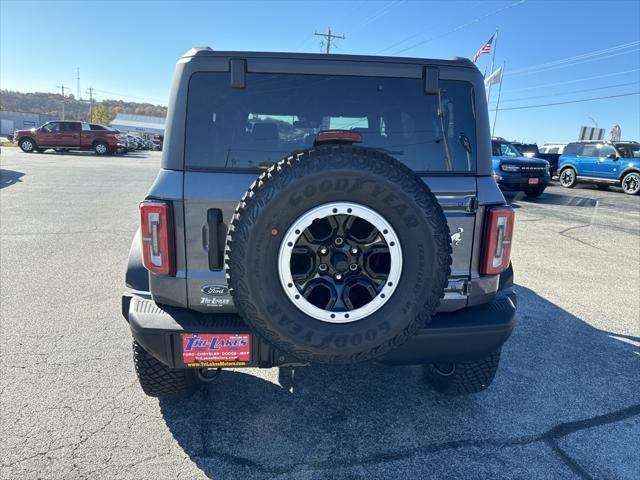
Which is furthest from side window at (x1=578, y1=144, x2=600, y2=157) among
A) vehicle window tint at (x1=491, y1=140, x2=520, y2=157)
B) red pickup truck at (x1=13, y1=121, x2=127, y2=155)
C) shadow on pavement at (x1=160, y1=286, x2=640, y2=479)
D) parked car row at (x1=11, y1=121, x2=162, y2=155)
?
red pickup truck at (x1=13, y1=121, x2=127, y2=155)

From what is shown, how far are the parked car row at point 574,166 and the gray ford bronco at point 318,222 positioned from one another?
11601 mm

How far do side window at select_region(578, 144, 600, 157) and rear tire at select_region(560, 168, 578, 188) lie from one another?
2.42 ft

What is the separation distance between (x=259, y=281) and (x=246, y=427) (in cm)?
112

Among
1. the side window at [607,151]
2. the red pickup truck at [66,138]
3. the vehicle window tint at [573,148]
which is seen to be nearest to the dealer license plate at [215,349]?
the side window at [607,151]

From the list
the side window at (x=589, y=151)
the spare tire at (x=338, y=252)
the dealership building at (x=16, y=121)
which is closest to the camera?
the spare tire at (x=338, y=252)

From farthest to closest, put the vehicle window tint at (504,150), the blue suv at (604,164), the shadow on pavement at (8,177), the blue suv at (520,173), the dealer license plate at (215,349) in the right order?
the blue suv at (604,164)
the vehicle window tint at (504,150)
the blue suv at (520,173)
the shadow on pavement at (8,177)
the dealer license plate at (215,349)

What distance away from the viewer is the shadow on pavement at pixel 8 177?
12.2 meters

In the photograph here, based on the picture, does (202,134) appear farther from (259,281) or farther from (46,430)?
(46,430)

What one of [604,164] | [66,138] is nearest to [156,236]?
[604,164]

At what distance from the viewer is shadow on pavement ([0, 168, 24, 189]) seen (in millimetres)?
12169

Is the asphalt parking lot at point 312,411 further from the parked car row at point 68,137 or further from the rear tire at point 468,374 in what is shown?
the parked car row at point 68,137

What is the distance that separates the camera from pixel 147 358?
2516 mm

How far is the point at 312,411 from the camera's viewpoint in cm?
270

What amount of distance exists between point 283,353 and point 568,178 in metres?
19.8
